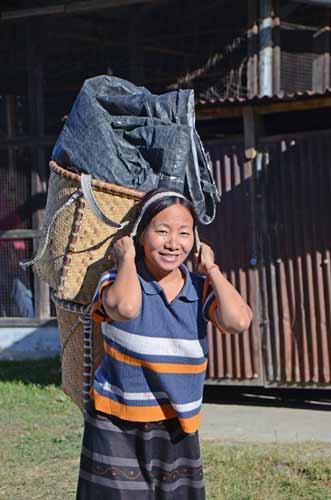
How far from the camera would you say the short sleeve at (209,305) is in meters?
2.73

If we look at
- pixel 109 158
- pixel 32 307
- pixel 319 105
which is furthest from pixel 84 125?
pixel 32 307

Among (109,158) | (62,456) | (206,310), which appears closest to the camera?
(206,310)

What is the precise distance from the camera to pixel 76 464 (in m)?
5.12

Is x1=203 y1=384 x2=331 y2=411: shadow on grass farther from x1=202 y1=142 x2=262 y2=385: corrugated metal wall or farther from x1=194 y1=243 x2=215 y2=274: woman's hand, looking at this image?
x1=194 y1=243 x2=215 y2=274: woman's hand

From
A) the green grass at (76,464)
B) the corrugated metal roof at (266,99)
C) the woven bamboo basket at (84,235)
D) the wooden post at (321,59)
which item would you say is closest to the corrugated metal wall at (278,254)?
the corrugated metal roof at (266,99)

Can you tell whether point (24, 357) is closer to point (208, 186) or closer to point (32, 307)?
point (32, 307)

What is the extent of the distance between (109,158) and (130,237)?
367 millimetres

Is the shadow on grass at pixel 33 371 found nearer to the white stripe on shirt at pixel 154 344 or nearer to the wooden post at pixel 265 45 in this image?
the wooden post at pixel 265 45

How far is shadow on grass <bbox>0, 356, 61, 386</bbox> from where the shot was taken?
7895 millimetres

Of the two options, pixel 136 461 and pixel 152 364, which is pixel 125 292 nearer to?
pixel 152 364

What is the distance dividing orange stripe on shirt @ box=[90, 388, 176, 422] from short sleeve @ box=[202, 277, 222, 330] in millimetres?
323

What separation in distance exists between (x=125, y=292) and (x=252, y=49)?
594cm

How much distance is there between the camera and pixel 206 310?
2754mm

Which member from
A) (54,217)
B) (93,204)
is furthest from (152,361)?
(54,217)
